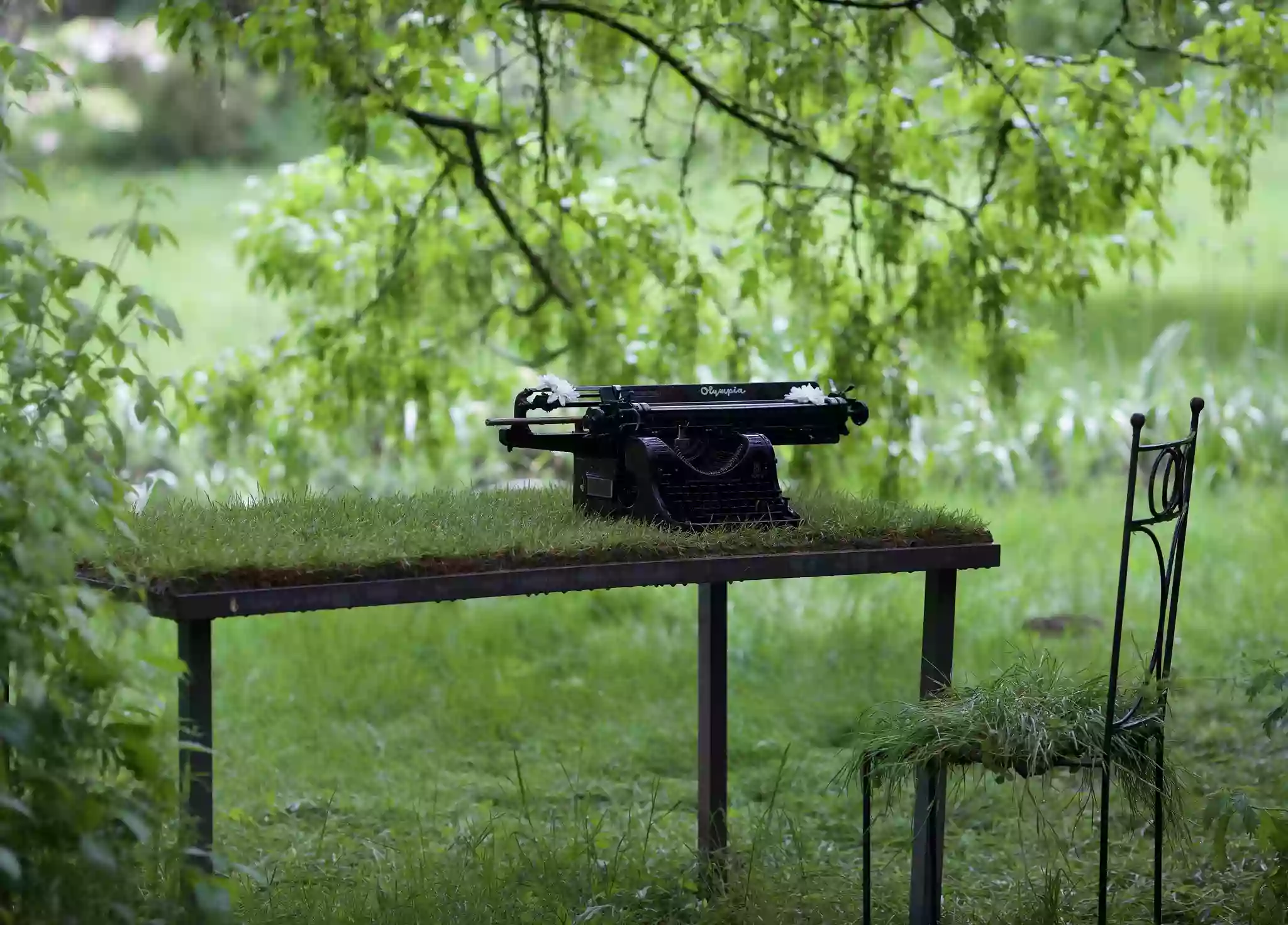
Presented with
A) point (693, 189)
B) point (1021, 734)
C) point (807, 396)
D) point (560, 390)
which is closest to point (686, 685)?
point (693, 189)

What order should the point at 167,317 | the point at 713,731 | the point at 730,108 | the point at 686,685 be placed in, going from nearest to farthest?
the point at 167,317
the point at 713,731
the point at 730,108
the point at 686,685

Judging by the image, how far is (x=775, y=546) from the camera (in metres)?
2.97

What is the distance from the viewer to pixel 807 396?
3.37 metres

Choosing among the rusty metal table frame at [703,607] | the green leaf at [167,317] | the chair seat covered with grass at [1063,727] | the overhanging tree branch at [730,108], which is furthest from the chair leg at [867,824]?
the overhanging tree branch at [730,108]

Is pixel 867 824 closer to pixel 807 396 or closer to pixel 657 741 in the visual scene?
pixel 807 396

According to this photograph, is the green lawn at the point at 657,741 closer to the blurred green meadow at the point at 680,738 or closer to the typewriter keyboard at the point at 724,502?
the blurred green meadow at the point at 680,738

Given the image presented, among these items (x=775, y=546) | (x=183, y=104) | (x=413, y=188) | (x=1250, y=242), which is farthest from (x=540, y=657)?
(x=183, y=104)

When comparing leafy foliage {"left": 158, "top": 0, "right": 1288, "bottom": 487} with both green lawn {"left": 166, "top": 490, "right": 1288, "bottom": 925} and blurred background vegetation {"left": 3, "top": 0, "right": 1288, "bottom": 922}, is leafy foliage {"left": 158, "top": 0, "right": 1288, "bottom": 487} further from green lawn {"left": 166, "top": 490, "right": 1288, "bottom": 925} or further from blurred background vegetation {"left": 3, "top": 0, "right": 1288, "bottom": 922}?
green lawn {"left": 166, "top": 490, "right": 1288, "bottom": 925}

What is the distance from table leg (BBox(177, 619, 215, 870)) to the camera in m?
2.46

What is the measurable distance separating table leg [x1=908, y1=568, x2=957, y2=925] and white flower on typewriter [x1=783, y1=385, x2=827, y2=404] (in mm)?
473

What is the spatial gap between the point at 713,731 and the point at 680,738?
5.41 feet

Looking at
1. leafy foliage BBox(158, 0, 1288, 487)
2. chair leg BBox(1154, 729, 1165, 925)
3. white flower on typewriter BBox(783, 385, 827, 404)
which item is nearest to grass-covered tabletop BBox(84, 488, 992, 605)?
white flower on typewriter BBox(783, 385, 827, 404)

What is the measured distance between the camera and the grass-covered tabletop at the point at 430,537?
99.7 inches

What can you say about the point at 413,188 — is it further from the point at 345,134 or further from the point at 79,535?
the point at 79,535
